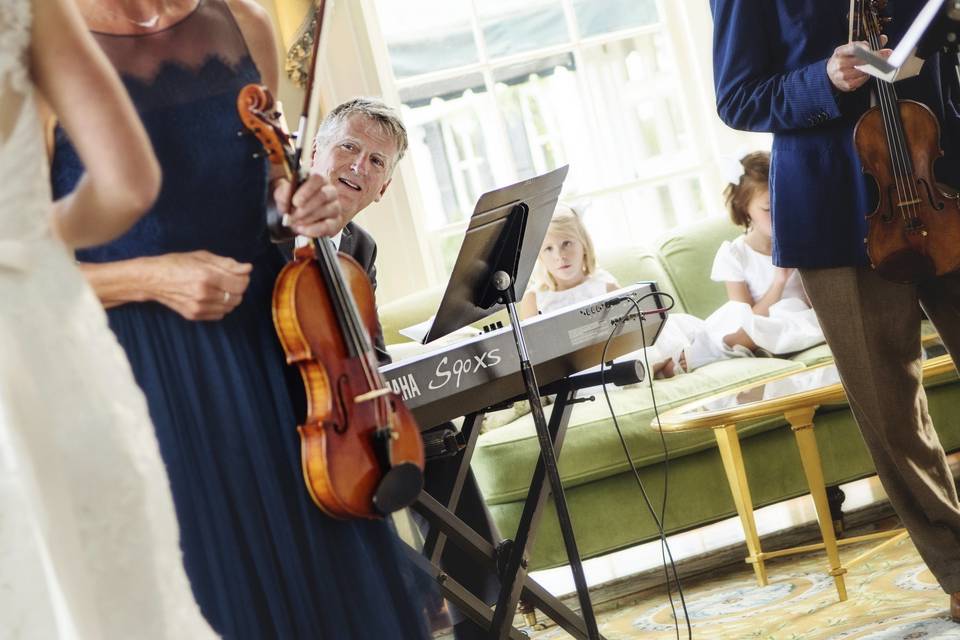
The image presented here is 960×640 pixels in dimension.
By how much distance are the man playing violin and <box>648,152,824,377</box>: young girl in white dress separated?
141 centimetres

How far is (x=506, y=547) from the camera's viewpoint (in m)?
2.12

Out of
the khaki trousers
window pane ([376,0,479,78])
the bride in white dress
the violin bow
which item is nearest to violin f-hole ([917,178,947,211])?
the khaki trousers

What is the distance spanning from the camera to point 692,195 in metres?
4.43

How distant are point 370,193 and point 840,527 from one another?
161cm

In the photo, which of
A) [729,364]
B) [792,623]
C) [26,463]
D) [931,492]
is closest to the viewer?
[26,463]

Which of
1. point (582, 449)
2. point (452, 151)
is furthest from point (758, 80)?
point (452, 151)

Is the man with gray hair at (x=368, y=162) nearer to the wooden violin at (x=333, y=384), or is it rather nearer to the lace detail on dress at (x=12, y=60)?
the wooden violin at (x=333, y=384)

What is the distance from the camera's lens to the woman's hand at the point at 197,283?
3.77ft

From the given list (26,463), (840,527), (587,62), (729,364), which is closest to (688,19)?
(587,62)

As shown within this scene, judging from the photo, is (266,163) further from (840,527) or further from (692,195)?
(692,195)

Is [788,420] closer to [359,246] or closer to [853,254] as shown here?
[853,254]

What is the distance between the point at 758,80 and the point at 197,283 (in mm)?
1236

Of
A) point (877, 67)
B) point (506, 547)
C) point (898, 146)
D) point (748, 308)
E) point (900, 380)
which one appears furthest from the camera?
point (748, 308)

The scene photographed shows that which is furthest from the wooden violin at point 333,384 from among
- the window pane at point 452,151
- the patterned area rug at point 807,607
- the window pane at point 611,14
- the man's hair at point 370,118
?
the window pane at point 611,14
